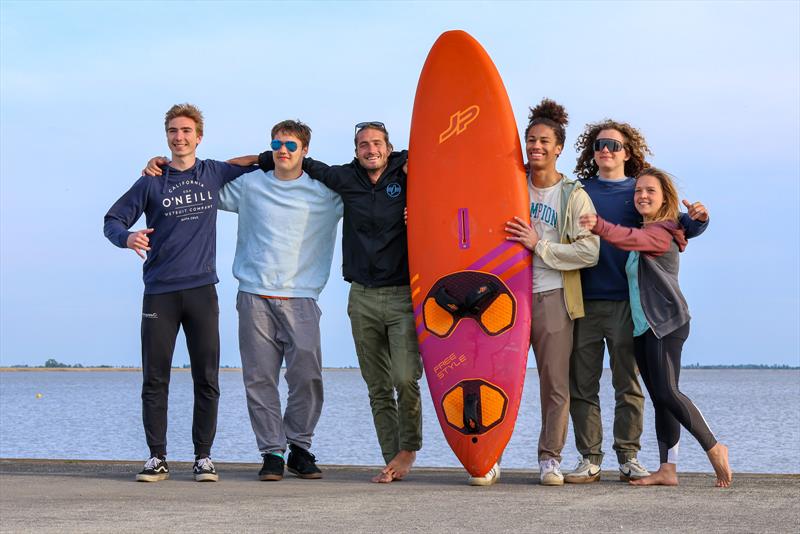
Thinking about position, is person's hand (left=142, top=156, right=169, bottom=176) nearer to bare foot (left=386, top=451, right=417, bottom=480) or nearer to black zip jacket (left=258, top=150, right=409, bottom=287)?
black zip jacket (left=258, top=150, right=409, bottom=287)

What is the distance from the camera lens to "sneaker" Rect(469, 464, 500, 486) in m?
5.35

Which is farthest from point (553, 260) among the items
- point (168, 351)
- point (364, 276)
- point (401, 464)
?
point (168, 351)

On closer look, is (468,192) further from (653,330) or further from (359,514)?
(359,514)

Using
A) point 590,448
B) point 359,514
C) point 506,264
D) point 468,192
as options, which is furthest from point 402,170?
point 359,514

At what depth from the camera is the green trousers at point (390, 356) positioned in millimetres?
5547

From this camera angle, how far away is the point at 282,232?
223 inches

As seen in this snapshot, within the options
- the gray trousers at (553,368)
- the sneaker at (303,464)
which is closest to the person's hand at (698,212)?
the gray trousers at (553,368)

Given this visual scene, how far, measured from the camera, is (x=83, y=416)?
33.7m

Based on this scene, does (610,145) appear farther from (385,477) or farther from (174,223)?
(174,223)

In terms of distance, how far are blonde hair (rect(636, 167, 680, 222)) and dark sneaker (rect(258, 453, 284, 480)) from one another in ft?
7.93

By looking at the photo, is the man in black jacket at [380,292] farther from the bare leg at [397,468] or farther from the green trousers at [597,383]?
the green trousers at [597,383]

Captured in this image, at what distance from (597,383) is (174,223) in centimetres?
249

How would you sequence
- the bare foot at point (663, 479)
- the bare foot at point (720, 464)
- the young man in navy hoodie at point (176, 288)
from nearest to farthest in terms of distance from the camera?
1. the bare foot at point (720, 464)
2. the bare foot at point (663, 479)
3. the young man in navy hoodie at point (176, 288)

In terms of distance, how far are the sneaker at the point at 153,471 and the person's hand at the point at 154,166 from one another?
1594mm
